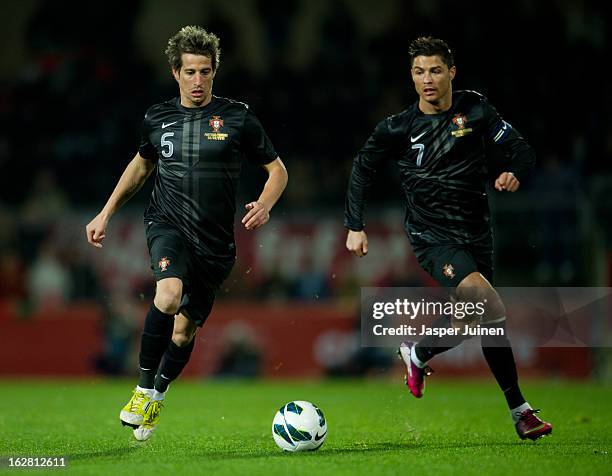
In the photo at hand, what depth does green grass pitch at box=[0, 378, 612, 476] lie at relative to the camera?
5520mm

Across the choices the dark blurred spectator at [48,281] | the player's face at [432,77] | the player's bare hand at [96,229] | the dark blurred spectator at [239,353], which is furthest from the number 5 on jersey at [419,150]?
the dark blurred spectator at [48,281]

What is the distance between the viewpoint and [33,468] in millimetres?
5359

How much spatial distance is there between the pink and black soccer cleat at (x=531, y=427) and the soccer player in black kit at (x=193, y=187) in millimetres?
2056

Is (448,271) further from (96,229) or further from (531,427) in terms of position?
(96,229)

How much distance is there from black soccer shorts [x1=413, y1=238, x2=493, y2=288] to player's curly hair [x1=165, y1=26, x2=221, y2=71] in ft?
6.10

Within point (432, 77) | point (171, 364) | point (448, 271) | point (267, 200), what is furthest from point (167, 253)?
point (432, 77)

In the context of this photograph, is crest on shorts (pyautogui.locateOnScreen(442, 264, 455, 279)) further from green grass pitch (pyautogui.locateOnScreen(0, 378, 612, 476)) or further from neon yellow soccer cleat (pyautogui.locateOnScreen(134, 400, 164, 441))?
neon yellow soccer cleat (pyautogui.locateOnScreen(134, 400, 164, 441))

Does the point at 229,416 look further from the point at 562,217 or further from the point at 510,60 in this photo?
the point at 510,60

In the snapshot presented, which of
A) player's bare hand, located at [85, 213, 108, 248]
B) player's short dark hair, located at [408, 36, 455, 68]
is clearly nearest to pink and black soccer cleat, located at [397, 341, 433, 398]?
player's short dark hair, located at [408, 36, 455, 68]

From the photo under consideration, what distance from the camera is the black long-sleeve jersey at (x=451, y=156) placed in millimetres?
6891

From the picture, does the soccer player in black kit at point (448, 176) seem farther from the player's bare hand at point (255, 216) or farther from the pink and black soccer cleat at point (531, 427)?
the player's bare hand at point (255, 216)

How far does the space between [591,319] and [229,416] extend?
21.9 ft

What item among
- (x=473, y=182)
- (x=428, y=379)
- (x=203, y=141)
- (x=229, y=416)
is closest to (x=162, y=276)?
(x=203, y=141)

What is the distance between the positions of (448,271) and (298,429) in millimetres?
1429
